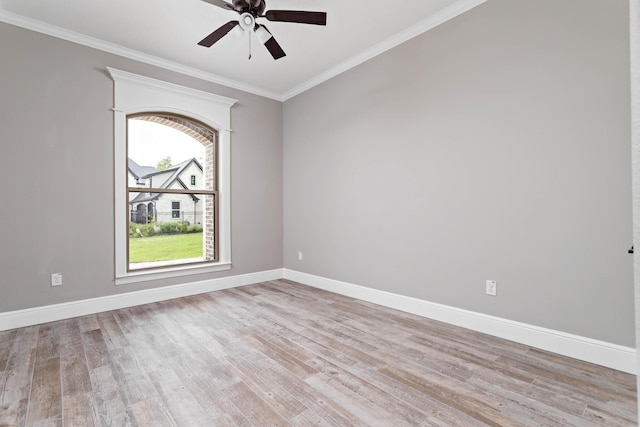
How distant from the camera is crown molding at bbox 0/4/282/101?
2952mm

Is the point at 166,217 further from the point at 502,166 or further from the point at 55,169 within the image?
the point at 502,166

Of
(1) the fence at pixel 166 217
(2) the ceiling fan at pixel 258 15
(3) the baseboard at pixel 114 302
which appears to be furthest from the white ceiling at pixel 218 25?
(3) the baseboard at pixel 114 302

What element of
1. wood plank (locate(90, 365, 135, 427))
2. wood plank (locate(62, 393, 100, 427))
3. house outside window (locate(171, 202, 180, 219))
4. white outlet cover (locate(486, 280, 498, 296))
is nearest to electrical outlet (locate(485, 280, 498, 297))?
white outlet cover (locate(486, 280, 498, 296))

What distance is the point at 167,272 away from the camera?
383cm

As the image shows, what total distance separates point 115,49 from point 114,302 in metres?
2.72

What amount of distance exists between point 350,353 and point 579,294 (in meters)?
1.68

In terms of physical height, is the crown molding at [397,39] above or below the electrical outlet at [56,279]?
above

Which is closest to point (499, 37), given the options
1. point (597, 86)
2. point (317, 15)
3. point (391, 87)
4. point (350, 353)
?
point (597, 86)

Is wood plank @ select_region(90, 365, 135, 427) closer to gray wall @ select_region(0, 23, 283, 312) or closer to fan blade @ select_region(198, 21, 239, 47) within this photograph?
gray wall @ select_region(0, 23, 283, 312)

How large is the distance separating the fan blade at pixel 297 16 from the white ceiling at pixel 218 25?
42 cm

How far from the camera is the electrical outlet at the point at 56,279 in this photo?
3.10 metres

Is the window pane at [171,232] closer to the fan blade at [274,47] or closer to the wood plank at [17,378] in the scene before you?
the wood plank at [17,378]

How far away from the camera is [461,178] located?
286cm

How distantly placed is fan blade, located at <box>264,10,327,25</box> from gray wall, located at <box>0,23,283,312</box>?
6.72ft
